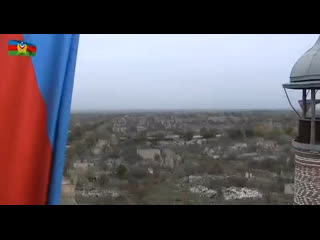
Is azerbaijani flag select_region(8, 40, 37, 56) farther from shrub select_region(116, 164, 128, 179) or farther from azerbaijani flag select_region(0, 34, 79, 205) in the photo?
shrub select_region(116, 164, 128, 179)

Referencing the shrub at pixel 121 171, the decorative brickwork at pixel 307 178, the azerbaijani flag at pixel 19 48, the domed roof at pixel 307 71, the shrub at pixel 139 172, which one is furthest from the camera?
the shrub at pixel 139 172

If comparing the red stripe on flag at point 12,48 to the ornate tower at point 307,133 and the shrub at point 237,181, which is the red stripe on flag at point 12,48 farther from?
the shrub at point 237,181

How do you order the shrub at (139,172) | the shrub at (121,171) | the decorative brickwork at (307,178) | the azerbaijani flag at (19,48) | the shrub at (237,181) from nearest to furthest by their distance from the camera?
the azerbaijani flag at (19,48) < the decorative brickwork at (307,178) < the shrub at (121,171) < the shrub at (139,172) < the shrub at (237,181)

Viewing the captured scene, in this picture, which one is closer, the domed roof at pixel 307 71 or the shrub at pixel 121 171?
the domed roof at pixel 307 71

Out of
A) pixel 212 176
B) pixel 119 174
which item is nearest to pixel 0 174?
pixel 119 174

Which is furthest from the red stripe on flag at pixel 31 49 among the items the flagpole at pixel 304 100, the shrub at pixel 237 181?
the shrub at pixel 237 181

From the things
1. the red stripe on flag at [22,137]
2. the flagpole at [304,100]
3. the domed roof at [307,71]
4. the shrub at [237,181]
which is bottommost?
the shrub at [237,181]

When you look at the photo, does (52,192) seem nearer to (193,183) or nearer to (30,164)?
(30,164)

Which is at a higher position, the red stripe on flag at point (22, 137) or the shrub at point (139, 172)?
the red stripe on flag at point (22, 137)

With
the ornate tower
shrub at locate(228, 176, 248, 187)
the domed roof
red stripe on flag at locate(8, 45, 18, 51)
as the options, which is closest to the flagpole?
the ornate tower

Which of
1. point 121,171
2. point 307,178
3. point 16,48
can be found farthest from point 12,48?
point 307,178
